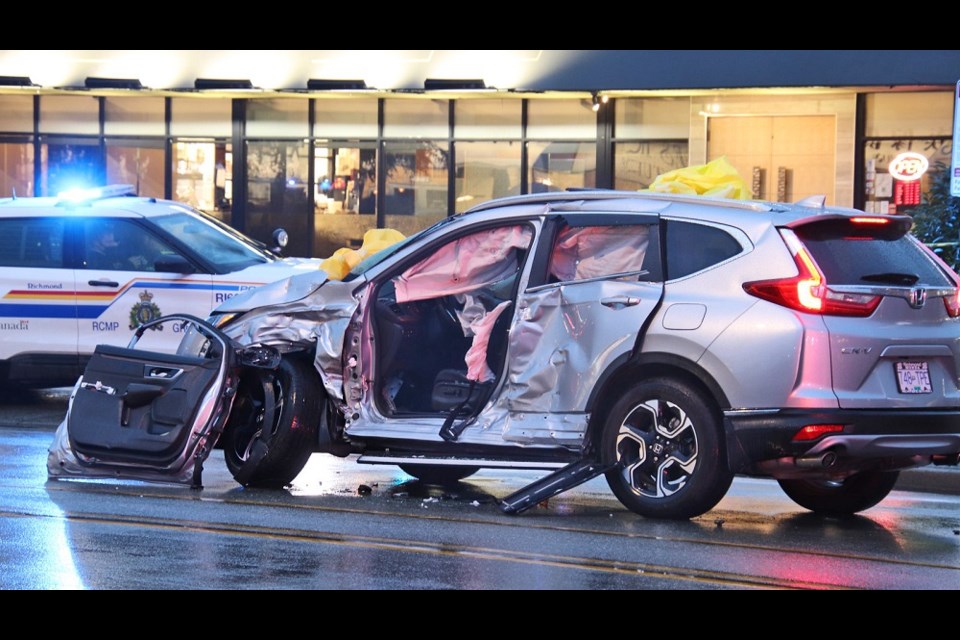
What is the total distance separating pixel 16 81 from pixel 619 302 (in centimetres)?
2059

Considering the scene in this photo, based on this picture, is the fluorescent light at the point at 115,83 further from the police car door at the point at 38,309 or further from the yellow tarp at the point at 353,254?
the yellow tarp at the point at 353,254

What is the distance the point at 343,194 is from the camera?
89.8 feet

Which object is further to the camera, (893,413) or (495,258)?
(495,258)

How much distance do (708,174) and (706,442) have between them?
2.59 meters

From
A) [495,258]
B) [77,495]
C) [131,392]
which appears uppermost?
[495,258]

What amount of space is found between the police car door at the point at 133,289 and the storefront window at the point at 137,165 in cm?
1421

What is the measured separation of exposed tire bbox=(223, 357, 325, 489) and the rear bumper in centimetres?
264

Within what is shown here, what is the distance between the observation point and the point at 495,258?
9.64m

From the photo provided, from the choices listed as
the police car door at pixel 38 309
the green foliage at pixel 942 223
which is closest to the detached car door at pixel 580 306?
the green foliage at pixel 942 223

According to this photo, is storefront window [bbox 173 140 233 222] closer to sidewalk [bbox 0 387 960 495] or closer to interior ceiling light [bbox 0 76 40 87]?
interior ceiling light [bbox 0 76 40 87]

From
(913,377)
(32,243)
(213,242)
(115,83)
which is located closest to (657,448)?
(913,377)

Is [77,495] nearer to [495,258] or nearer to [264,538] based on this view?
[264,538]
